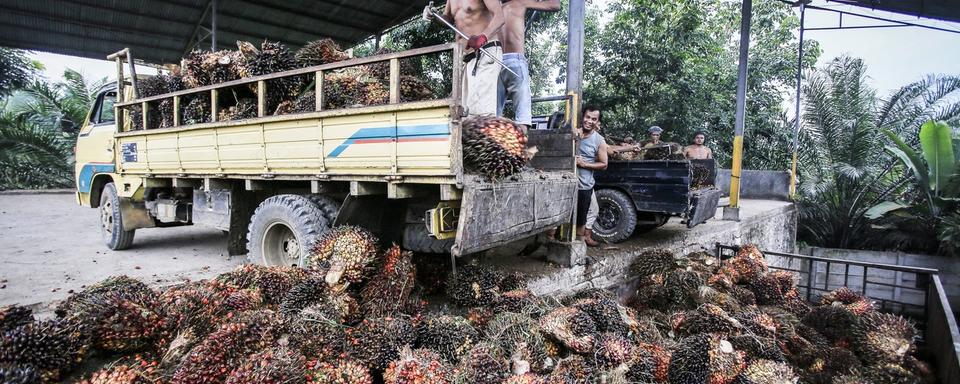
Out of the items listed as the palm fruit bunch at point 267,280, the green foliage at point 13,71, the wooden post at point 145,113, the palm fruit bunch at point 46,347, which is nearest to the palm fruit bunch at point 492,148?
the palm fruit bunch at point 267,280

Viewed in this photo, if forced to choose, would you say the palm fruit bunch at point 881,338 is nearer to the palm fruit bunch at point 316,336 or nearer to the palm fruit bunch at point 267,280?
the palm fruit bunch at point 316,336

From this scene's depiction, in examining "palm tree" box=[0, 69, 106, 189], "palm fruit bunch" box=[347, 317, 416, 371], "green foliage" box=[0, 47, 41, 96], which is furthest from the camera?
"green foliage" box=[0, 47, 41, 96]

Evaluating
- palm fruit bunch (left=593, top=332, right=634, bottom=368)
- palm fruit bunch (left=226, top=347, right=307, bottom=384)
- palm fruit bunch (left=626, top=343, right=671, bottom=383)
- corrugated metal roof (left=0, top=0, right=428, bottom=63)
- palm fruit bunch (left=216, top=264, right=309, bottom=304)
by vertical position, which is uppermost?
corrugated metal roof (left=0, top=0, right=428, bottom=63)

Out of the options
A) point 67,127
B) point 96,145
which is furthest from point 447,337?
point 67,127

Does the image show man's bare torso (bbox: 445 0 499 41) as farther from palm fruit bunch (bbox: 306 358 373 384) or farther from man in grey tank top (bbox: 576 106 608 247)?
palm fruit bunch (bbox: 306 358 373 384)

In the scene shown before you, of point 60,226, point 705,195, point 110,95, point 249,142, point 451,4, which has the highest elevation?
point 451,4

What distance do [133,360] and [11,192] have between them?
51.3 ft

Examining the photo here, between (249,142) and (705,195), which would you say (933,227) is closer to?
(705,195)

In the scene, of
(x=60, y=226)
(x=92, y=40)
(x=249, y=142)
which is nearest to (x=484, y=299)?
(x=249, y=142)

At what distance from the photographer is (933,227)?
10.1 meters

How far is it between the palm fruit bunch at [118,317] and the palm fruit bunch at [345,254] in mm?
1022

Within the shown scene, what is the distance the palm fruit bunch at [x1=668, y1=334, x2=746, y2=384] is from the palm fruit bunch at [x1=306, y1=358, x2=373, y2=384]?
1980 millimetres

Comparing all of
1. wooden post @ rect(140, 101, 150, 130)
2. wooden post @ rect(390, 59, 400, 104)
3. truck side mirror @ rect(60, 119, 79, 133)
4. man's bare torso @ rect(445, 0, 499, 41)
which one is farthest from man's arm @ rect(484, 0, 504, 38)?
truck side mirror @ rect(60, 119, 79, 133)

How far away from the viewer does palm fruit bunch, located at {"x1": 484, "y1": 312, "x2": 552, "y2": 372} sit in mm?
2787
